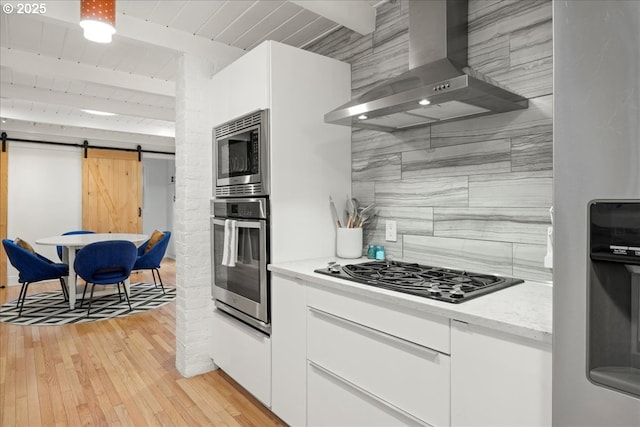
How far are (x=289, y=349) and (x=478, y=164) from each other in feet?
4.38

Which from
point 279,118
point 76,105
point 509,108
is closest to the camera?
point 509,108

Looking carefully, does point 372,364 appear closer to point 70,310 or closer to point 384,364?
point 384,364

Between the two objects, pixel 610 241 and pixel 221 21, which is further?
pixel 221 21

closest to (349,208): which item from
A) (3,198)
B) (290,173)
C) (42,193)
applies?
(290,173)

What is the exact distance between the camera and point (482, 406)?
1.19 m

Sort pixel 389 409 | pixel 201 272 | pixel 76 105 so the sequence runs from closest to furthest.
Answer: pixel 389 409
pixel 201 272
pixel 76 105

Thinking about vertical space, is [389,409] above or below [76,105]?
below

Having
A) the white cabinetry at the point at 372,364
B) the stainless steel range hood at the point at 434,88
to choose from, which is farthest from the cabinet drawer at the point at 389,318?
the stainless steel range hood at the point at 434,88

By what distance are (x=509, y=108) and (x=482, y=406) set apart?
3.96ft

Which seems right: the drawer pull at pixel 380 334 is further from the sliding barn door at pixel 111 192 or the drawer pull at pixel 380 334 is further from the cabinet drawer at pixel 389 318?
the sliding barn door at pixel 111 192

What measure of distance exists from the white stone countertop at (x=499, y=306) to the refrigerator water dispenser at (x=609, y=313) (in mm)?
192

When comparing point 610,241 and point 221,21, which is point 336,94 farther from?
point 610,241

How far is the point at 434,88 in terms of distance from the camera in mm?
1479

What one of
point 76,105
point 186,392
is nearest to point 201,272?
point 186,392
